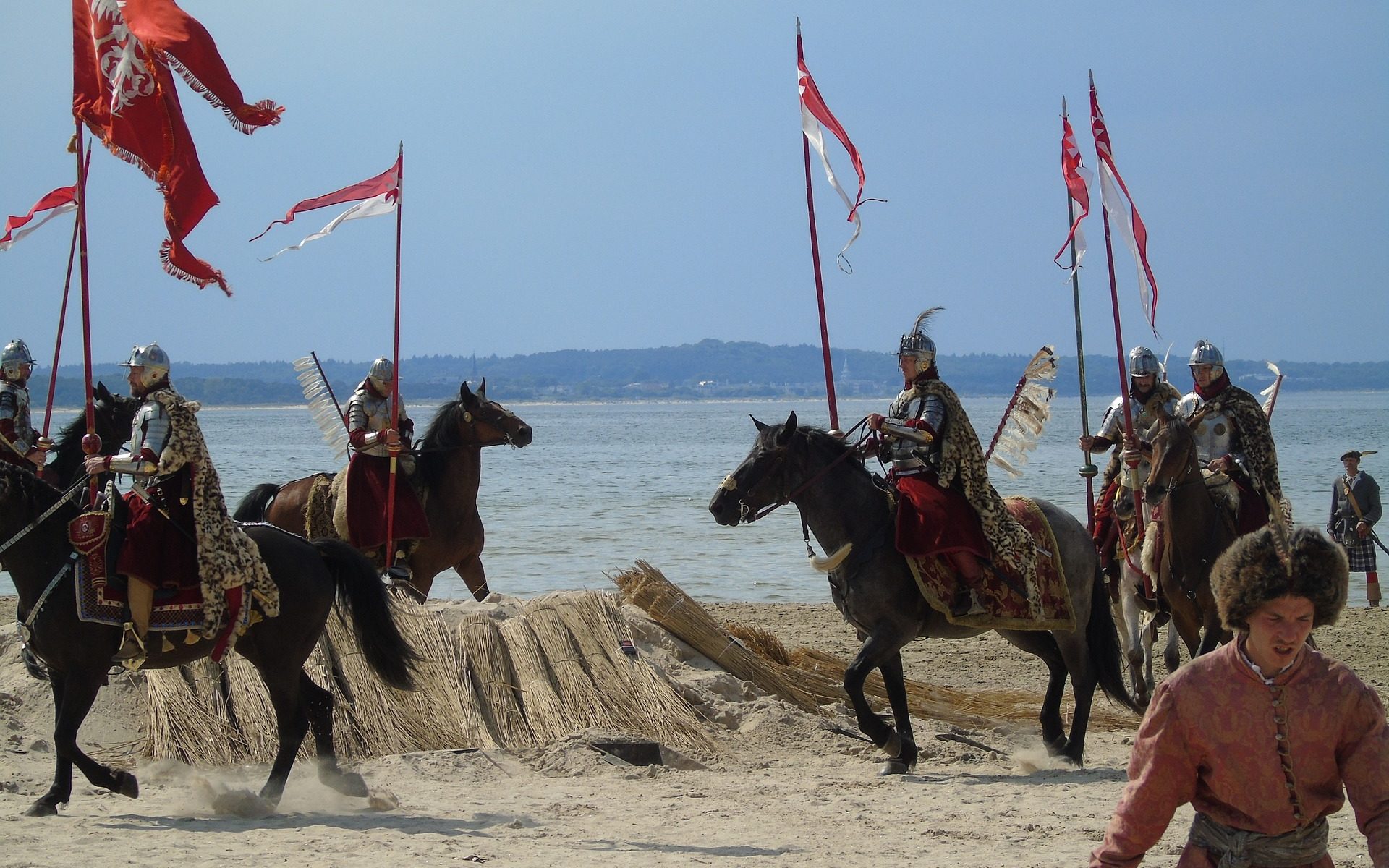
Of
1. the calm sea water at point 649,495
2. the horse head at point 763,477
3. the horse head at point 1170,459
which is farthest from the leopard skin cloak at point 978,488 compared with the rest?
the calm sea water at point 649,495

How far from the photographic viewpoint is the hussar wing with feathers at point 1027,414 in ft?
33.4

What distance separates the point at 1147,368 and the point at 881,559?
132 inches

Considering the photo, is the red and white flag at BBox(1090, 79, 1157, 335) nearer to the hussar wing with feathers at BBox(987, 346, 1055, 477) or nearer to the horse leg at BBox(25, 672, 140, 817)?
the hussar wing with feathers at BBox(987, 346, 1055, 477)

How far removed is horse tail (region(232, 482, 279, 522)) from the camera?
11586 millimetres

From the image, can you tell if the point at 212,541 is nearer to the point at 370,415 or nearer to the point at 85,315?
the point at 85,315

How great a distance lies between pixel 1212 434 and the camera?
10117mm

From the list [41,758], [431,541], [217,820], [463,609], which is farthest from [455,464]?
[217,820]

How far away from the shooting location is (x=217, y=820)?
6906 millimetres

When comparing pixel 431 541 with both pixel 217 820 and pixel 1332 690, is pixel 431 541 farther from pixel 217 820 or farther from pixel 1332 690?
pixel 1332 690

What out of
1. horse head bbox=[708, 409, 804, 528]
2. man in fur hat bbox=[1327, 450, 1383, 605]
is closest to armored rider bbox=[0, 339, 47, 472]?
horse head bbox=[708, 409, 804, 528]

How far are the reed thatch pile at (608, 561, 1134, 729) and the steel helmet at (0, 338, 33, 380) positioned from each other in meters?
5.38

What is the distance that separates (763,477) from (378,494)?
13.1ft

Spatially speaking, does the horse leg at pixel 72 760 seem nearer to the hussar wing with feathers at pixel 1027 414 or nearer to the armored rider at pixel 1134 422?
the hussar wing with feathers at pixel 1027 414

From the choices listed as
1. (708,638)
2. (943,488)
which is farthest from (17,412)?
(943,488)
